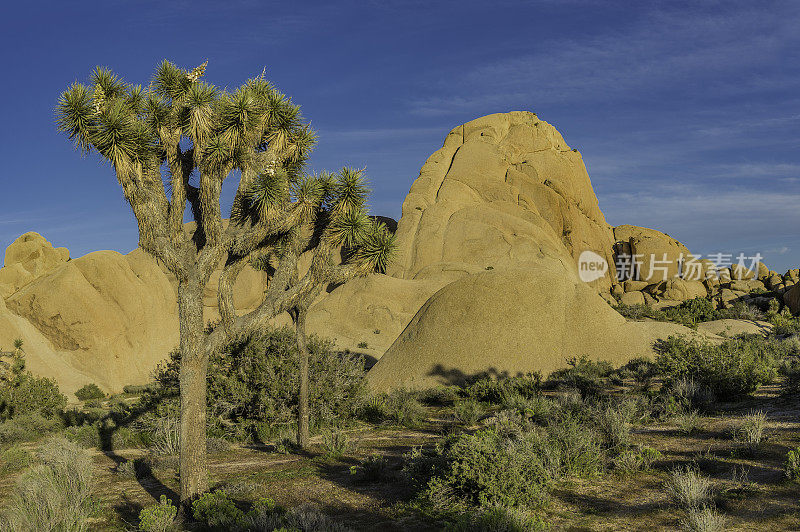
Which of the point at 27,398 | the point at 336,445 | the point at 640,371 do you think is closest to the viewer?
the point at 336,445

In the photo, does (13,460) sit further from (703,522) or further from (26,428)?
(703,522)

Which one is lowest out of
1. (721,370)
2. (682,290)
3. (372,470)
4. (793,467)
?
(372,470)

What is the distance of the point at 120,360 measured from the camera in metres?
32.5

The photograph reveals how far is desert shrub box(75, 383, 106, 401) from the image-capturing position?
93.3 feet

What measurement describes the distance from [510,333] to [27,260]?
103ft

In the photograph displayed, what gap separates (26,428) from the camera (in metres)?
16.8

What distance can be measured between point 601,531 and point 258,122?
27.4 ft

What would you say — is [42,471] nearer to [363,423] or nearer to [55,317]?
[363,423]

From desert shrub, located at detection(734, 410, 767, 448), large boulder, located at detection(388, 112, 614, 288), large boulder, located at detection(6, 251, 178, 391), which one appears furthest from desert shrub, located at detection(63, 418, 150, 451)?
large boulder, located at detection(388, 112, 614, 288)

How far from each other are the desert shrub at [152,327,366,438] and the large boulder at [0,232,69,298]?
23346 mm

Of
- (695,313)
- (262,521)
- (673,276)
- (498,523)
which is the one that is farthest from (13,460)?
(673,276)

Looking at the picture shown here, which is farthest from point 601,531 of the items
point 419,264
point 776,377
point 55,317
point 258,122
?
point 419,264

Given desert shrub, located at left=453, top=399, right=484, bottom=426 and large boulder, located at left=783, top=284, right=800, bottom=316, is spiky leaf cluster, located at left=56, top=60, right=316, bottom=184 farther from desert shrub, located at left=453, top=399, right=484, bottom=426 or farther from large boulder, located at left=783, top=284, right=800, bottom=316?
large boulder, located at left=783, top=284, right=800, bottom=316

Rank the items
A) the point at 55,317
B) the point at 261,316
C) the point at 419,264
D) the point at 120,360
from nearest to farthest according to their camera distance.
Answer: the point at 261,316 < the point at 55,317 < the point at 120,360 < the point at 419,264
